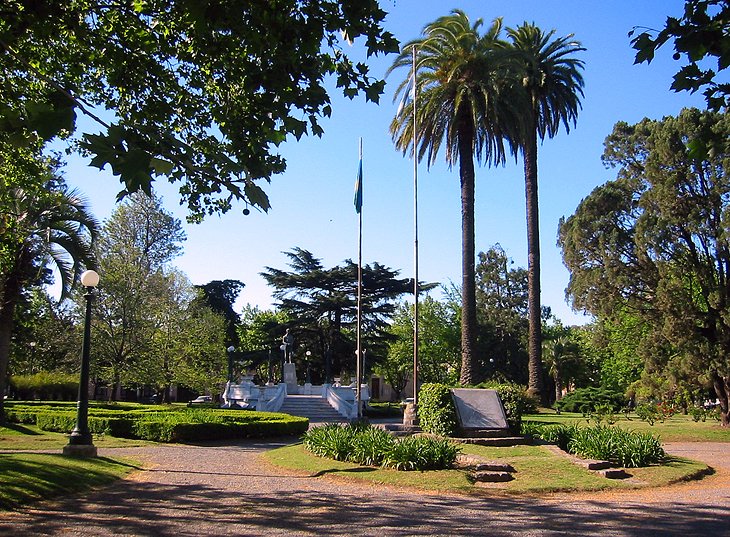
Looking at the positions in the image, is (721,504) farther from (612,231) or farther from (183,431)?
(612,231)

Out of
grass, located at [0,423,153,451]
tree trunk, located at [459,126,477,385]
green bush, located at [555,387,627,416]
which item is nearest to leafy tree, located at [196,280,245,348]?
green bush, located at [555,387,627,416]

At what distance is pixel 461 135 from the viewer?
88.7 ft

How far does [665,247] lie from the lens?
90.8ft

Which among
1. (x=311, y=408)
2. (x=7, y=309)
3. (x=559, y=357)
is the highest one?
(x=7, y=309)

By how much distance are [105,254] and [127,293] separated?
363 centimetres

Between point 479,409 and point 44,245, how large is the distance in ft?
49.3

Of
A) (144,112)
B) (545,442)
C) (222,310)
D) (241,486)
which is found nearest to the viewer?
(144,112)

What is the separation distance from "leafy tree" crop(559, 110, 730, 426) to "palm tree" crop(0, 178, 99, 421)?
70.6 ft

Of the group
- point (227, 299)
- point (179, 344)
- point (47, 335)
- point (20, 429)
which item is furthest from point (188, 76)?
point (227, 299)

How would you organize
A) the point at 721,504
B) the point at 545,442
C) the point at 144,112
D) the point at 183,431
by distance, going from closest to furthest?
1. the point at 721,504
2. the point at 144,112
3. the point at 545,442
4. the point at 183,431

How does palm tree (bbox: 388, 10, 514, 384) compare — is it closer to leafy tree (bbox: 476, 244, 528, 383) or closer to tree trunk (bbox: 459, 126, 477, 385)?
Answer: tree trunk (bbox: 459, 126, 477, 385)


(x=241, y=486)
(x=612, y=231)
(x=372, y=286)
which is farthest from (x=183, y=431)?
(x=372, y=286)

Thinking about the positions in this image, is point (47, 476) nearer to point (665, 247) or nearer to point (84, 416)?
point (84, 416)

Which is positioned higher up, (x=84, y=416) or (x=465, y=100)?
(x=465, y=100)
